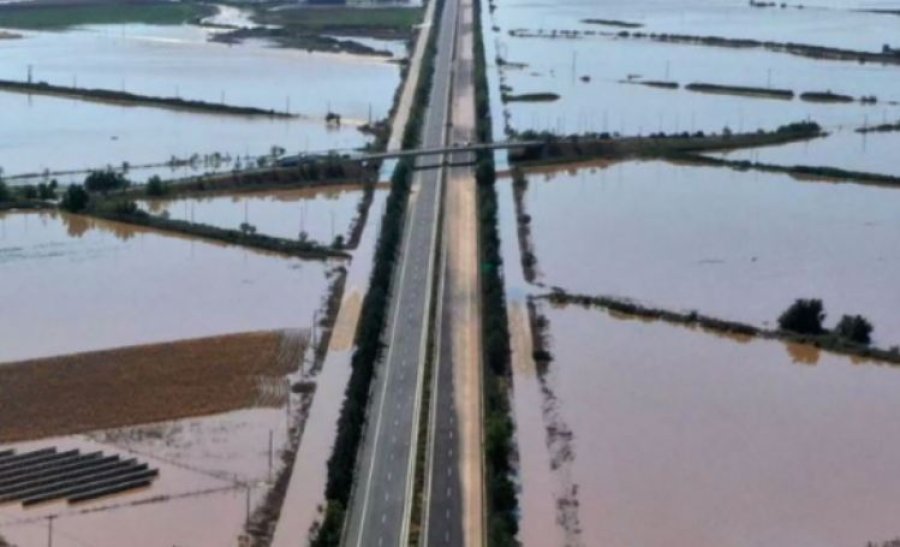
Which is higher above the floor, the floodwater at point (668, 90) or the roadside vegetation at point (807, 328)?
the floodwater at point (668, 90)

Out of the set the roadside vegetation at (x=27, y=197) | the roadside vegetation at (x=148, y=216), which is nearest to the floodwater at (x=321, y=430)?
the roadside vegetation at (x=148, y=216)

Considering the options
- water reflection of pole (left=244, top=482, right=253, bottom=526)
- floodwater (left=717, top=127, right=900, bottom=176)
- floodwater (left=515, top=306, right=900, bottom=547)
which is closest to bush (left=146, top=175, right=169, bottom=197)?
floodwater (left=515, top=306, right=900, bottom=547)

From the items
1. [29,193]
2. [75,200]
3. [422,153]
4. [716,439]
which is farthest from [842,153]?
[716,439]

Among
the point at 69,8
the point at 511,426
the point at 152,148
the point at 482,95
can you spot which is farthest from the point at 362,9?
the point at 511,426

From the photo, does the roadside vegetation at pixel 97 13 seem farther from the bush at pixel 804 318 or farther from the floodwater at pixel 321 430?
the bush at pixel 804 318

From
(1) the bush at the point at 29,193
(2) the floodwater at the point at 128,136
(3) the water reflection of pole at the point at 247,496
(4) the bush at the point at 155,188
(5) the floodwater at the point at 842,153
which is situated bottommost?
(3) the water reflection of pole at the point at 247,496

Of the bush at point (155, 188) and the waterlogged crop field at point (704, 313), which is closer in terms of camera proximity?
the waterlogged crop field at point (704, 313)
